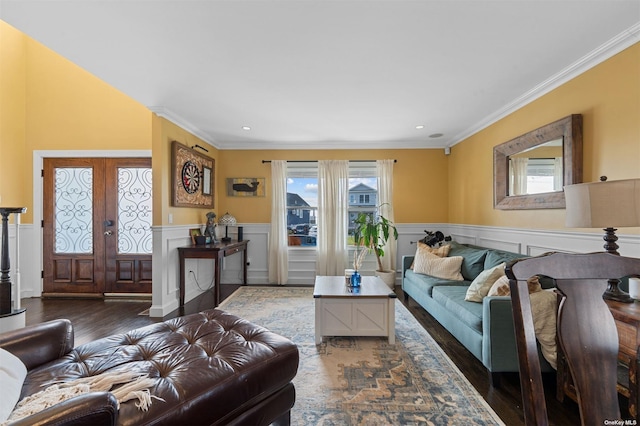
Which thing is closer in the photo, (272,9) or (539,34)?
(272,9)

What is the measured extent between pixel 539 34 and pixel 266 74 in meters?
2.02

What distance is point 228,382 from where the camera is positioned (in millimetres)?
1251

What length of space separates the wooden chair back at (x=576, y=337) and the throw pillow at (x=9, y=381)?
153cm

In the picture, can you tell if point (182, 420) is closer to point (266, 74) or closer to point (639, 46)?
point (266, 74)

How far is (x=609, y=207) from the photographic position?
1495 mm

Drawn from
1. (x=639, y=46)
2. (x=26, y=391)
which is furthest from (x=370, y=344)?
(x=639, y=46)

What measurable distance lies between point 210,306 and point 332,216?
2.26 metres

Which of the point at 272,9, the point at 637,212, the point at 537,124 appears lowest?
the point at 637,212

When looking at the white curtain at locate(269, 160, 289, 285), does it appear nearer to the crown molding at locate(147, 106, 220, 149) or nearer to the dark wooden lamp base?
the crown molding at locate(147, 106, 220, 149)

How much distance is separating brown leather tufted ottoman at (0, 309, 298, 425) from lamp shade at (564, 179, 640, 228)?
1.81 metres

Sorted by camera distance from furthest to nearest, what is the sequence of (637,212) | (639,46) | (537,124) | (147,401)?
(537,124)
(639,46)
(637,212)
(147,401)

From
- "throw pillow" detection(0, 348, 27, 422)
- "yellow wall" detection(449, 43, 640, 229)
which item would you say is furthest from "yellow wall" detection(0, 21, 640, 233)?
"throw pillow" detection(0, 348, 27, 422)

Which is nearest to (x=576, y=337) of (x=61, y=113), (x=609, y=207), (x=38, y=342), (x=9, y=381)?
(x=609, y=207)

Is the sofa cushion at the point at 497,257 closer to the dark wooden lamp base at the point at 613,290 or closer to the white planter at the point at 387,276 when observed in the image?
the dark wooden lamp base at the point at 613,290
